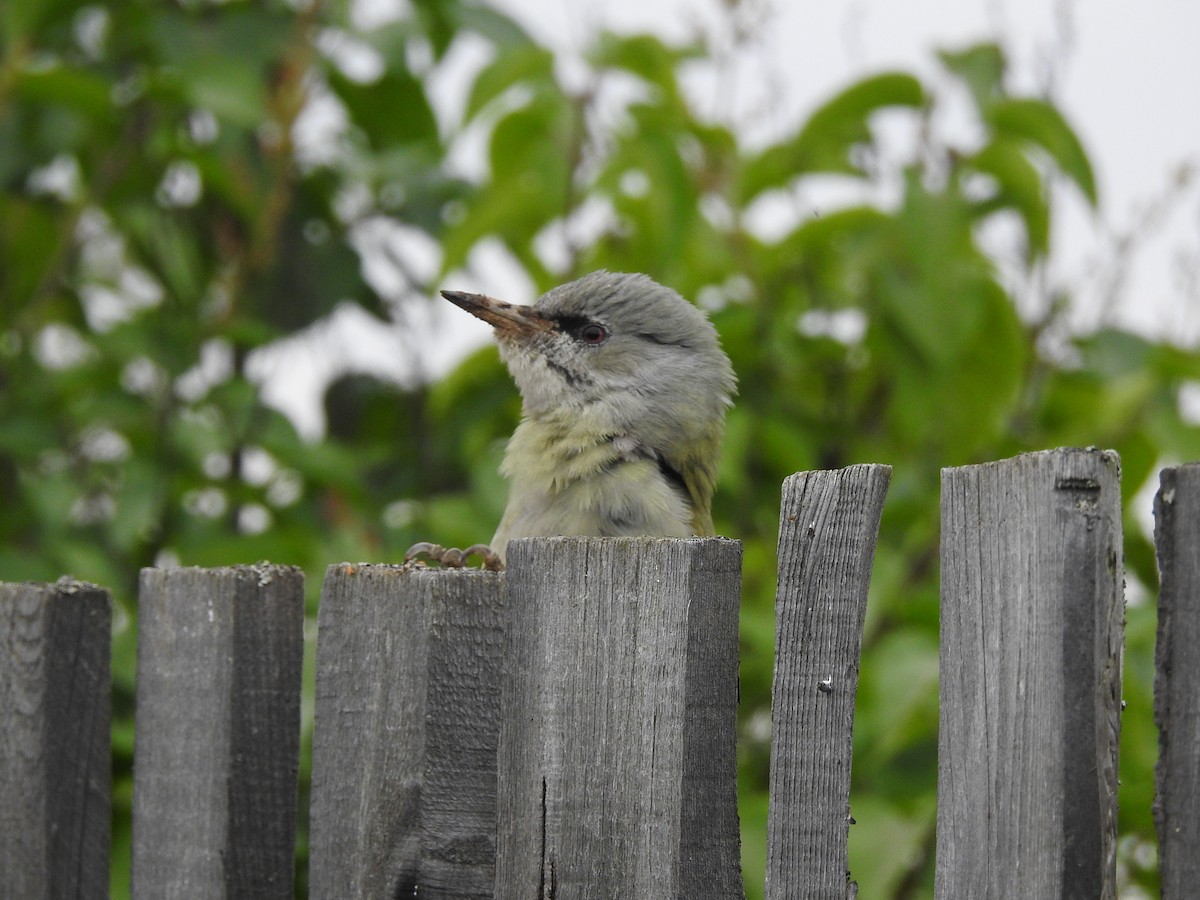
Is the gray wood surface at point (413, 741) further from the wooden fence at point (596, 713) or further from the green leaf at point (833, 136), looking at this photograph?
the green leaf at point (833, 136)

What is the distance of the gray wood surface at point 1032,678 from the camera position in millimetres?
1542

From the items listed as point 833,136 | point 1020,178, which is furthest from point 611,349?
point 1020,178

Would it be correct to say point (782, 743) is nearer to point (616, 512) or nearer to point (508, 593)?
point (508, 593)

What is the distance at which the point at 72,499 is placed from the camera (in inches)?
147

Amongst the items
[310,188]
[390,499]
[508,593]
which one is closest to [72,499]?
[390,499]

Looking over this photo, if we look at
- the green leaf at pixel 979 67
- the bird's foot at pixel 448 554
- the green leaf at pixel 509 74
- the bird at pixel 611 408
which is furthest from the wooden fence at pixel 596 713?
the green leaf at pixel 979 67

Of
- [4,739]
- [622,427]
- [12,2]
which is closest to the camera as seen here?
[4,739]

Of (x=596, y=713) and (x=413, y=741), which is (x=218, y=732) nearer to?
(x=413, y=741)

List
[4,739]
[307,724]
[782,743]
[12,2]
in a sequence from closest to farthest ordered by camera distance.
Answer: [782,743] → [4,739] → [307,724] → [12,2]

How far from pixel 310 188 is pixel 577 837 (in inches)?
119

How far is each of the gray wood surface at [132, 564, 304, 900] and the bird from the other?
0.97 metres

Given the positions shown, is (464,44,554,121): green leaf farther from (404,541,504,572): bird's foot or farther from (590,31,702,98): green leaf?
(404,541,504,572): bird's foot

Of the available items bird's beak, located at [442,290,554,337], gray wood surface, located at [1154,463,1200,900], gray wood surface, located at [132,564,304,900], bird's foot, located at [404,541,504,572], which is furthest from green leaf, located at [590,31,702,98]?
gray wood surface, located at [1154,463,1200,900]

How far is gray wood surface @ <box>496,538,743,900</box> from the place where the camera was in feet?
5.93
